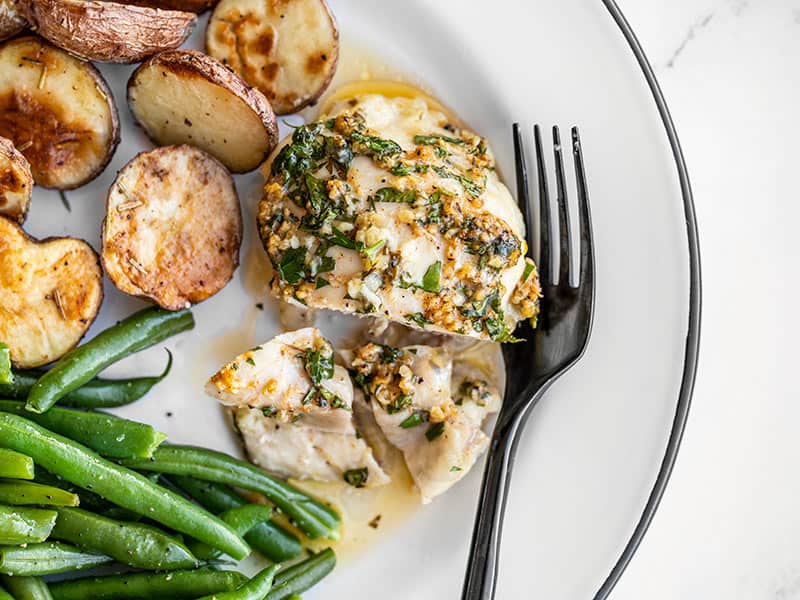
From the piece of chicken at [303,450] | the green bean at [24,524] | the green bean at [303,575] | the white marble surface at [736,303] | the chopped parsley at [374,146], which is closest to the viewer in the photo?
the green bean at [24,524]

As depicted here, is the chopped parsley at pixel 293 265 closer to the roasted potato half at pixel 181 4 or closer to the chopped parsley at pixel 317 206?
the chopped parsley at pixel 317 206

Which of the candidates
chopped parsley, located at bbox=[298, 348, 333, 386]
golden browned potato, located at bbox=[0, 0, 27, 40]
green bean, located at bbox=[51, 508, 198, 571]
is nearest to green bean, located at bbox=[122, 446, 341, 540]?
green bean, located at bbox=[51, 508, 198, 571]

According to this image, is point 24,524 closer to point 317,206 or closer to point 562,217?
point 317,206

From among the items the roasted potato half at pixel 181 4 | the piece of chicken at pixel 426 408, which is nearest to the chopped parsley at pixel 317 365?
the piece of chicken at pixel 426 408

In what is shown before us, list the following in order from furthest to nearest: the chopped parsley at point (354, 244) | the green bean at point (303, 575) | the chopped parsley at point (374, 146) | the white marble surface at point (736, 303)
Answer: the white marble surface at point (736, 303) < the green bean at point (303, 575) < the chopped parsley at point (374, 146) < the chopped parsley at point (354, 244)

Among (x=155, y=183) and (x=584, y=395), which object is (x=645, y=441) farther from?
(x=155, y=183)

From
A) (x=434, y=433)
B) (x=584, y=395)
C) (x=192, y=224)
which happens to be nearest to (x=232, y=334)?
(x=192, y=224)

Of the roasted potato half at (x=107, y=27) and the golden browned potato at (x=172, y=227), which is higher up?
the roasted potato half at (x=107, y=27)

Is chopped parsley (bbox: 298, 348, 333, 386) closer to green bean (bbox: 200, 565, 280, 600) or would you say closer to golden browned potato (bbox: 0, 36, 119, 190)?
green bean (bbox: 200, 565, 280, 600)
